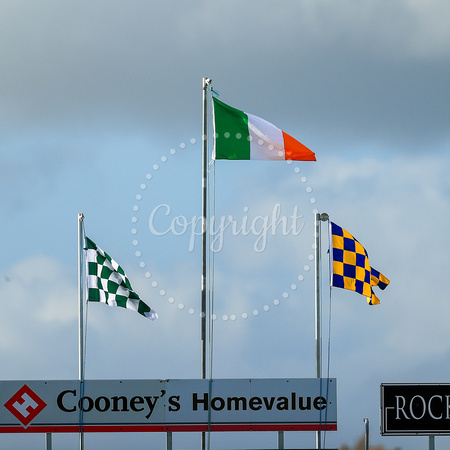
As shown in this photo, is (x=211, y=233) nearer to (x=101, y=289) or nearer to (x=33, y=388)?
(x=101, y=289)

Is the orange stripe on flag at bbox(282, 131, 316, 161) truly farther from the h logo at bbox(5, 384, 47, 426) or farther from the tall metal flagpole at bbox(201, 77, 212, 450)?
the h logo at bbox(5, 384, 47, 426)

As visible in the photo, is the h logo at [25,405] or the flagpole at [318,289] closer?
the h logo at [25,405]

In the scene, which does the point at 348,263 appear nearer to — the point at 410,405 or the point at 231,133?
the point at 410,405

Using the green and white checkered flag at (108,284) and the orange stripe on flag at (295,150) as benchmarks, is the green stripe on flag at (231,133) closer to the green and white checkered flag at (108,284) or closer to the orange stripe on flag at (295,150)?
the orange stripe on flag at (295,150)

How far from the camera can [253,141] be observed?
18578 mm

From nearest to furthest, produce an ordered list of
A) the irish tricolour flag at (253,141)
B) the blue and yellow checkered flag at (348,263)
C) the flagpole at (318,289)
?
the irish tricolour flag at (253,141) < the flagpole at (318,289) < the blue and yellow checkered flag at (348,263)

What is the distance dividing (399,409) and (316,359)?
2579 mm

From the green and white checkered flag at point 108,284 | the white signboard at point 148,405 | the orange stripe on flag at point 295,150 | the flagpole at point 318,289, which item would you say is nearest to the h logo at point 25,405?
the white signboard at point 148,405

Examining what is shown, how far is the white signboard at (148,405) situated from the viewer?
1814cm

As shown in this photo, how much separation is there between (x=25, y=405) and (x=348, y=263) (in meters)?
7.17

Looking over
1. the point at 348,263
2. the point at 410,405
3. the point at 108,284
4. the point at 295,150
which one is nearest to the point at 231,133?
the point at 295,150

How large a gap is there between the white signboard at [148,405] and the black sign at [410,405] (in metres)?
1.24

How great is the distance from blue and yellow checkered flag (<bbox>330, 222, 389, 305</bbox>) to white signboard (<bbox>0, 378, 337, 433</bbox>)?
2778 mm

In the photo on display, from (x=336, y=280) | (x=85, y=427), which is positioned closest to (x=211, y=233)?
(x=336, y=280)
